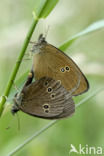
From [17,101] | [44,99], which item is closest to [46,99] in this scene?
[44,99]

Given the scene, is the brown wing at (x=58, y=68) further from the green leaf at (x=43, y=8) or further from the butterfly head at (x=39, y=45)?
the green leaf at (x=43, y=8)

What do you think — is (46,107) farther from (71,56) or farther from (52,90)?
(71,56)

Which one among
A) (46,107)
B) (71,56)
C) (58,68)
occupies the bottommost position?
(46,107)

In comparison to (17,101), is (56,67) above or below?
above

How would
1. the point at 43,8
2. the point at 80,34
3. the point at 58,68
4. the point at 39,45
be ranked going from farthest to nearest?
the point at 39,45 < the point at 58,68 < the point at 80,34 < the point at 43,8

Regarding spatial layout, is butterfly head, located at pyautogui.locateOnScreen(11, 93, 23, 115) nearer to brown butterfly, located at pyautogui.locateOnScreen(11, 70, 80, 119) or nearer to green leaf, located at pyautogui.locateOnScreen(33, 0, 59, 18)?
brown butterfly, located at pyautogui.locateOnScreen(11, 70, 80, 119)

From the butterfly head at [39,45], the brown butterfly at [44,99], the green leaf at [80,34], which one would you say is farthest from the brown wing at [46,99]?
the butterfly head at [39,45]

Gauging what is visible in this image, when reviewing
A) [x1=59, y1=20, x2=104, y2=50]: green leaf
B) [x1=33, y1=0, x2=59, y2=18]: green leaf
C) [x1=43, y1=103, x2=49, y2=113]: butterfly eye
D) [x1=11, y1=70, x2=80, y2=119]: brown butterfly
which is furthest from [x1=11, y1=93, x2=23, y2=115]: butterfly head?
[x1=33, y1=0, x2=59, y2=18]: green leaf
